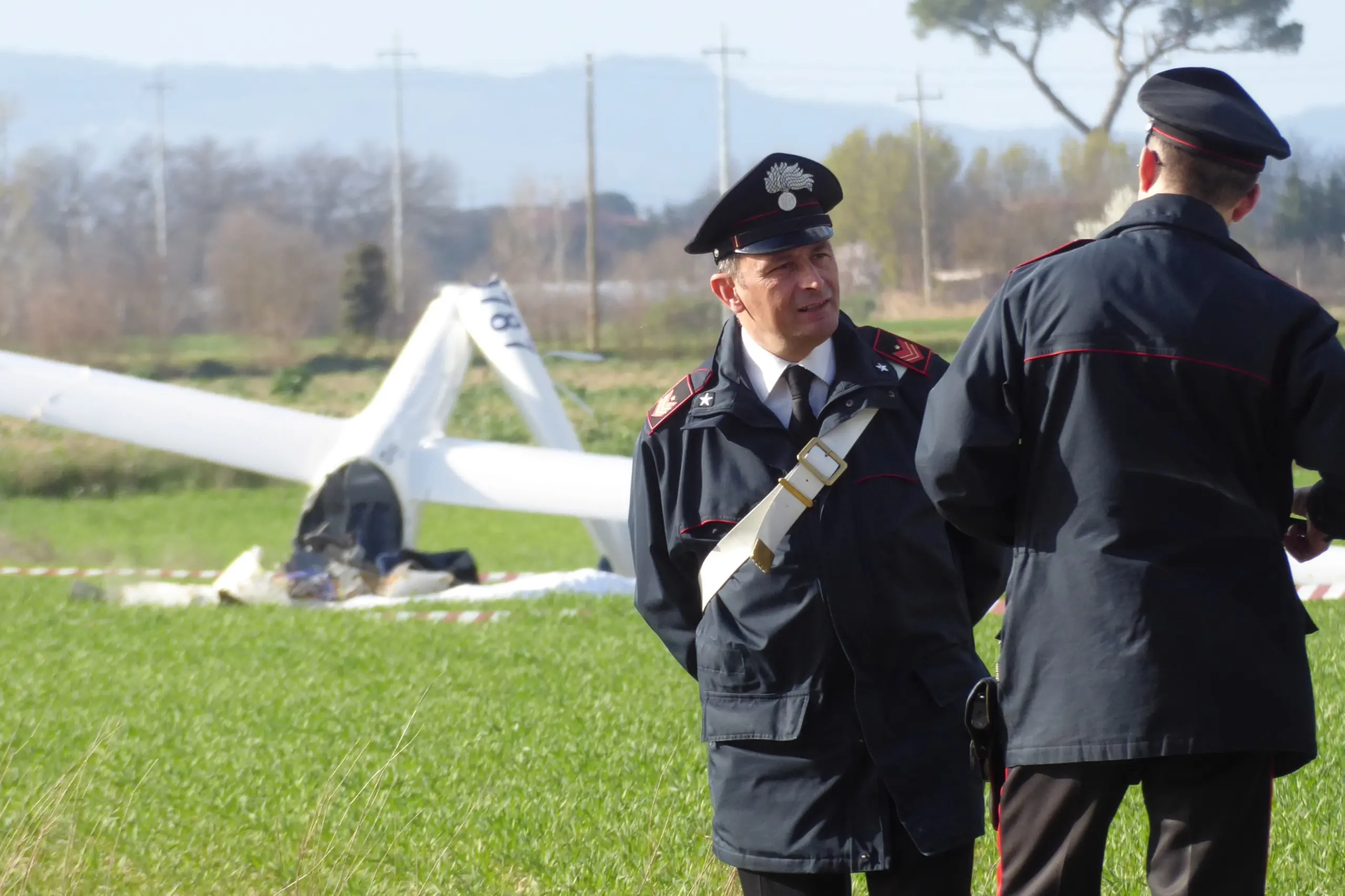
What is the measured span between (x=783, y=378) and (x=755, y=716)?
24.8 inches

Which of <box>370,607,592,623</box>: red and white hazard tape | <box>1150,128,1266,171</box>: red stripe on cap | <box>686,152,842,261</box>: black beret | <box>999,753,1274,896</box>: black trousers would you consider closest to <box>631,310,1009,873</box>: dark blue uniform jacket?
<box>686,152,842,261</box>: black beret

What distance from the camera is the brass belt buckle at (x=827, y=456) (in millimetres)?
2959

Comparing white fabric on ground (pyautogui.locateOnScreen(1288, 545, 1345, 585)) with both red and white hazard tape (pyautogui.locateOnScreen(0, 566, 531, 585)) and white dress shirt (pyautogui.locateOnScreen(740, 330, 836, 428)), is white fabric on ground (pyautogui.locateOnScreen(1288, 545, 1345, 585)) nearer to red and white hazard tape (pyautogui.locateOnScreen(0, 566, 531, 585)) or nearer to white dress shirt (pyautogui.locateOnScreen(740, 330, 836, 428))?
red and white hazard tape (pyautogui.locateOnScreen(0, 566, 531, 585))

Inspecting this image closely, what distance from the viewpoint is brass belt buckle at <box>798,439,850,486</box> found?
296 cm

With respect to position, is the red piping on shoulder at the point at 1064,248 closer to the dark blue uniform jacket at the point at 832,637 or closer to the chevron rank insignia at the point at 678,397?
the dark blue uniform jacket at the point at 832,637

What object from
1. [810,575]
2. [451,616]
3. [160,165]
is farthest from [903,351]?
[160,165]

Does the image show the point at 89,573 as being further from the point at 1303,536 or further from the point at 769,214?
the point at 1303,536

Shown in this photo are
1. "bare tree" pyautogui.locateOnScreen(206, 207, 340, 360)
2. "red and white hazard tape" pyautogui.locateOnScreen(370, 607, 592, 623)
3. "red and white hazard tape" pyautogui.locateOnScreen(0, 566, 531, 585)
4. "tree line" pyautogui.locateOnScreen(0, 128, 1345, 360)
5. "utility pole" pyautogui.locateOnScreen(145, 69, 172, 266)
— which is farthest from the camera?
"utility pole" pyautogui.locateOnScreen(145, 69, 172, 266)

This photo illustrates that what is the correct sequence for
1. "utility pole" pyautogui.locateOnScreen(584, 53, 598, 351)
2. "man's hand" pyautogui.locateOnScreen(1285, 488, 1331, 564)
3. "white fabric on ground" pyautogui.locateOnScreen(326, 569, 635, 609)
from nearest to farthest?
"man's hand" pyautogui.locateOnScreen(1285, 488, 1331, 564)
"white fabric on ground" pyautogui.locateOnScreen(326, 569, 635, 609)
"utility pole" pyautogui.locateOnScreen(584, 53, 598, 351)

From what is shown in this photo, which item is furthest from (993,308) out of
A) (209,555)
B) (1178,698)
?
(209,555)

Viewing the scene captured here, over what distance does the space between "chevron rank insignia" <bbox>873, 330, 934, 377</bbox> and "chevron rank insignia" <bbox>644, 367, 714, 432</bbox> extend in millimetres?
334

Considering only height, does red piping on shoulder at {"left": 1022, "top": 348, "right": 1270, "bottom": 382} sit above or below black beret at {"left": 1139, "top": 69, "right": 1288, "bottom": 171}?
below

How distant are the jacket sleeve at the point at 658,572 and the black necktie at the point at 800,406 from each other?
27cm

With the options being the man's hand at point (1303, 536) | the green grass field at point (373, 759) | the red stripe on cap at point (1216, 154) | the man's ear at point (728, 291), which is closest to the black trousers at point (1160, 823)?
the man's hand at point (1303, 536)
